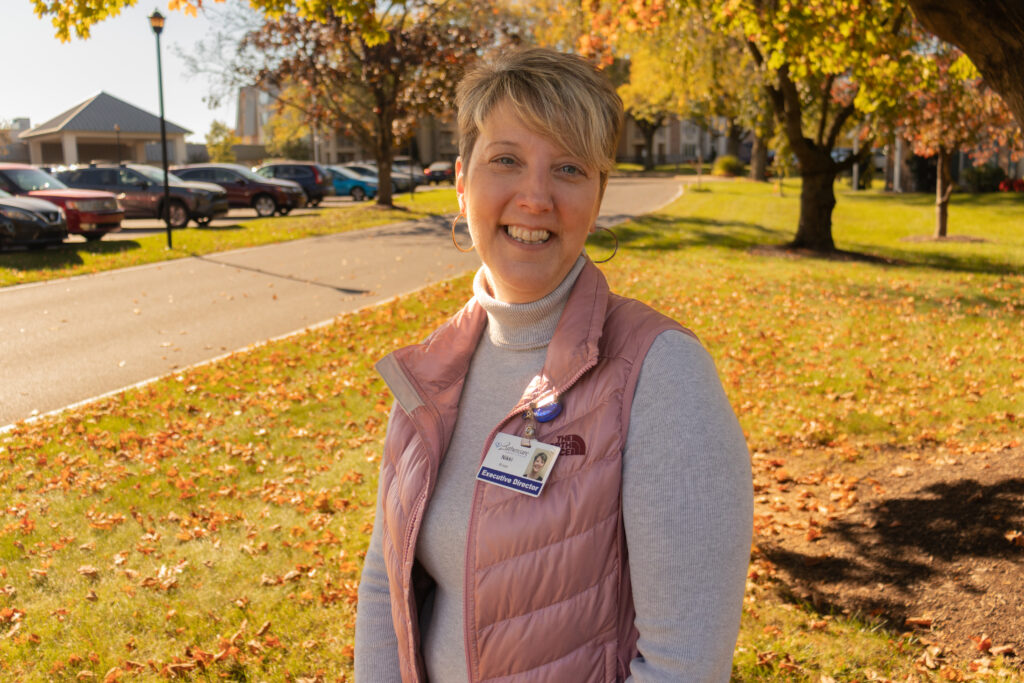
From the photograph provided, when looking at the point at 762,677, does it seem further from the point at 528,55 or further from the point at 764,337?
the point at 764,337

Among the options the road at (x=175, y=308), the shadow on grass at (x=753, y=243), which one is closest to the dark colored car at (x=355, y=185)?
the shadow on grass at (x=753, y=243)

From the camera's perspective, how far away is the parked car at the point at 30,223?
16969 mm

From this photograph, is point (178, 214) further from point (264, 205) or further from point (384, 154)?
point (384, 154)

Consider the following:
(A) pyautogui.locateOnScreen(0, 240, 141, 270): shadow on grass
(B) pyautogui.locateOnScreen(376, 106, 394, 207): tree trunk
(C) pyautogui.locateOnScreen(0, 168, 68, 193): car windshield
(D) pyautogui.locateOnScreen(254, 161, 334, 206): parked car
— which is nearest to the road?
(A) pyautogui.locateOnScreen(0, 240, 141, 270): shadow on grass

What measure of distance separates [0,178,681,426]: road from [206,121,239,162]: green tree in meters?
60.0

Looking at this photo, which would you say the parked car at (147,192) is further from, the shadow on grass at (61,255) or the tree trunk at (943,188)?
the tree trunk at (943,188)

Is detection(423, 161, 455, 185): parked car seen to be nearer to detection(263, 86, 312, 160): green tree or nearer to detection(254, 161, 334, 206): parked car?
detection(263, 86, 312, 160): green tree

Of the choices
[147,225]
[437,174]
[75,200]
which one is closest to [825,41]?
[75,200]

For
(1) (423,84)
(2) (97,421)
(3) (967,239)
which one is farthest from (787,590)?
(1) (423,84)

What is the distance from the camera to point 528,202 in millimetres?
2029

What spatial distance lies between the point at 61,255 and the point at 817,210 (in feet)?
55.3

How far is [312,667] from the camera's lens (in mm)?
4098

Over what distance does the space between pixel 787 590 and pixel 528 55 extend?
3.58 meters

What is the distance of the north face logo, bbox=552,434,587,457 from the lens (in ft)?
5.81
